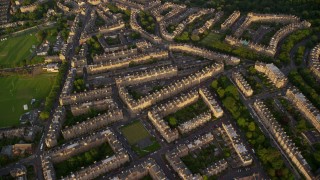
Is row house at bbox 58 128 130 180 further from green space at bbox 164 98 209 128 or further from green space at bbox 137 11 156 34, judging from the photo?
green space at bbox 137 11 156 34

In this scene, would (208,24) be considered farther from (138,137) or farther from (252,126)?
(138,137)

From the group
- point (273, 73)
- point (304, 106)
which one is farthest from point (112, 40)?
point (304, 106)

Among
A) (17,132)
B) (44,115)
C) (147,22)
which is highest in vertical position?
(147,22)

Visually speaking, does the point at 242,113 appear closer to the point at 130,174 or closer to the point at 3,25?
the point at 130,174

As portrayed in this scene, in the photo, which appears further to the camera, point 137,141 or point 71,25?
point 71,25

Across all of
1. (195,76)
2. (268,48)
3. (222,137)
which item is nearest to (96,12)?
(195,76)

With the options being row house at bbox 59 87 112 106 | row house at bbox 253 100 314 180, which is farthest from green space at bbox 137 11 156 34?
row house at bbox 253 100 314 180
